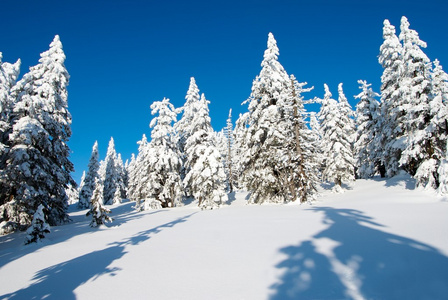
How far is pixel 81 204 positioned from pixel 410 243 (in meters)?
59.0

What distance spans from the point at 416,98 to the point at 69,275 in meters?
23.3

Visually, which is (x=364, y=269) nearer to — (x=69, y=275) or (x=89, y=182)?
(x=69, y=275)

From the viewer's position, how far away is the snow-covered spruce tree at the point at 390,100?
78.9 ft

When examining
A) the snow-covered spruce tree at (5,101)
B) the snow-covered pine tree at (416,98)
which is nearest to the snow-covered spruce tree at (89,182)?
the snow-covered spruce tree at (5,101)

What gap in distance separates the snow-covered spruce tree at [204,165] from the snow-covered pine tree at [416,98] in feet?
55.3

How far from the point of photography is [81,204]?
174ft

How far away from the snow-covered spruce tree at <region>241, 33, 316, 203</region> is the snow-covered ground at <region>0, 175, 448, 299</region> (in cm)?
1244

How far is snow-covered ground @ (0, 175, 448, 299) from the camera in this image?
180 inches

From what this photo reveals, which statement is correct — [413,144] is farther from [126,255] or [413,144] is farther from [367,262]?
[126,255]

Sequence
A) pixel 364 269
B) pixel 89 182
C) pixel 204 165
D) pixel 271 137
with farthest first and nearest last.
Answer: pixel 89 182, pixel 204 165, pixel 271 137, pixel 364 269

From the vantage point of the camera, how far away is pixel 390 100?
24828 millimetres

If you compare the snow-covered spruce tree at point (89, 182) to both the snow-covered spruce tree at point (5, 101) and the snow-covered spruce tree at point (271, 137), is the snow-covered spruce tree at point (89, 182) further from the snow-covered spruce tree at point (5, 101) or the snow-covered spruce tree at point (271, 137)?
the snow-covered spruce tree at point (271, 137)

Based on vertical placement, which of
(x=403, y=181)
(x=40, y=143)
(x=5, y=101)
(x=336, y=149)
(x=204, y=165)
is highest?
(x=5, y=101)

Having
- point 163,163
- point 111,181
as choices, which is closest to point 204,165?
point 163,163
